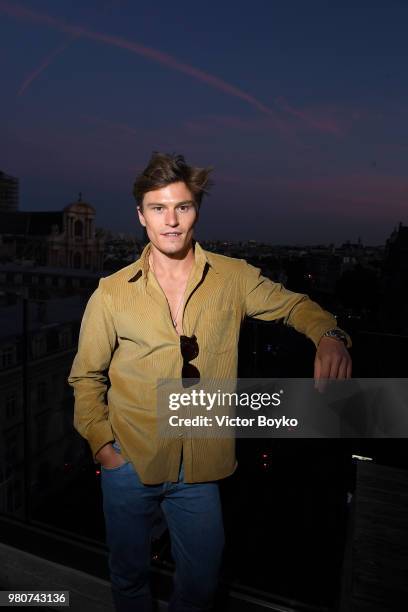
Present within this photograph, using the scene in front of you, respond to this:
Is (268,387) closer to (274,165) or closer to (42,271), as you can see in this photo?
(42,271)

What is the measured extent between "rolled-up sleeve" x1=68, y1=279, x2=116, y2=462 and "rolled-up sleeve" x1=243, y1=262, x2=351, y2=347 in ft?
1.41

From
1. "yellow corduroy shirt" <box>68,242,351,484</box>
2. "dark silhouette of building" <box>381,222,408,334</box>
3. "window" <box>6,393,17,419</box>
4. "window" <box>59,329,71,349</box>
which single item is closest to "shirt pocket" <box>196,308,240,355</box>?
"yellow corduroy shirt" <box>68,242,351,484</box>

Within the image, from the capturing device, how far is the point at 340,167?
85062mm

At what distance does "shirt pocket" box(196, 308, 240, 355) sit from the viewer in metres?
1.26

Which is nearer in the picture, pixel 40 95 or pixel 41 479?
pixel 41 479

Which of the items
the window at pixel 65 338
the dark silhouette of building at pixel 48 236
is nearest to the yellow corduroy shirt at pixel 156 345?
the window at pixel 65 338

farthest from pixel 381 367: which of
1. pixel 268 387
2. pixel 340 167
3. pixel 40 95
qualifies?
pixel 40 95

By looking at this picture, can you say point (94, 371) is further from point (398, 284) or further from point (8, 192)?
point (8, 192)

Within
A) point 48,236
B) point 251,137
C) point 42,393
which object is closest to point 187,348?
point 42,393

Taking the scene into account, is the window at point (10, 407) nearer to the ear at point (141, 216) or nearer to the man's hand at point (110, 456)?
the man's hand at point (110, 456)

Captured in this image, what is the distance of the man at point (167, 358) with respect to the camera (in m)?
1.25

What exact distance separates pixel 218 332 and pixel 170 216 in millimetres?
359

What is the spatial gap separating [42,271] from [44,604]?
61510mm

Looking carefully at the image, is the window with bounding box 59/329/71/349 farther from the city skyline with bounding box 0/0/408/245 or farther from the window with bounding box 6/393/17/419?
the city skyline with bounding box 0/0/408/245
